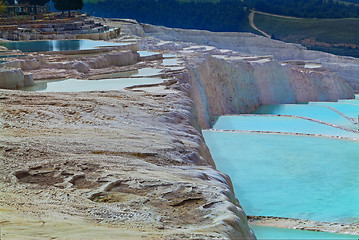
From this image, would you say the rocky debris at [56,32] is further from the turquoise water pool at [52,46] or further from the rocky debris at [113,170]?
the rocky debris at [113,170]

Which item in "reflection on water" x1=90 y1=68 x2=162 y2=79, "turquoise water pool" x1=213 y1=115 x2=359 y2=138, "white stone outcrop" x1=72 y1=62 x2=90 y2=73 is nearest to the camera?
"reflection on water" x1=90 y1=68 x2=162 y2=79

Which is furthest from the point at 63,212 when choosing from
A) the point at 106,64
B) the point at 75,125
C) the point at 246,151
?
the point at 106,64

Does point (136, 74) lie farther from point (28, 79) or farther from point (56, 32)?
point (56, 32)

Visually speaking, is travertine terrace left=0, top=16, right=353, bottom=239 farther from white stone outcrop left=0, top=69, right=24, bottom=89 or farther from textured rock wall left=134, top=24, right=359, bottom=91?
textured rock wall left=134, top=24, right=359, bottom=91

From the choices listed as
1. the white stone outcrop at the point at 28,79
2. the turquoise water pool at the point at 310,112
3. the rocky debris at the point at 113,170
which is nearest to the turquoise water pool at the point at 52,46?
the turquoise water pool at the point at 310,112

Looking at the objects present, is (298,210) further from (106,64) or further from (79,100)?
(106,64)

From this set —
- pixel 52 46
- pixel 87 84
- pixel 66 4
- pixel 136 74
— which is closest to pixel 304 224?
pixel 87 84

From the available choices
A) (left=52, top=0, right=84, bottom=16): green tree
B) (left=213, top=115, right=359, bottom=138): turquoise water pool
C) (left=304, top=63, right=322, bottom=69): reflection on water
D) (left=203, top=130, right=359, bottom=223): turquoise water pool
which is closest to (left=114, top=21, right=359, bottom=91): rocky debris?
(left=304, top=63, right=322, bottom=69): reflection on water
